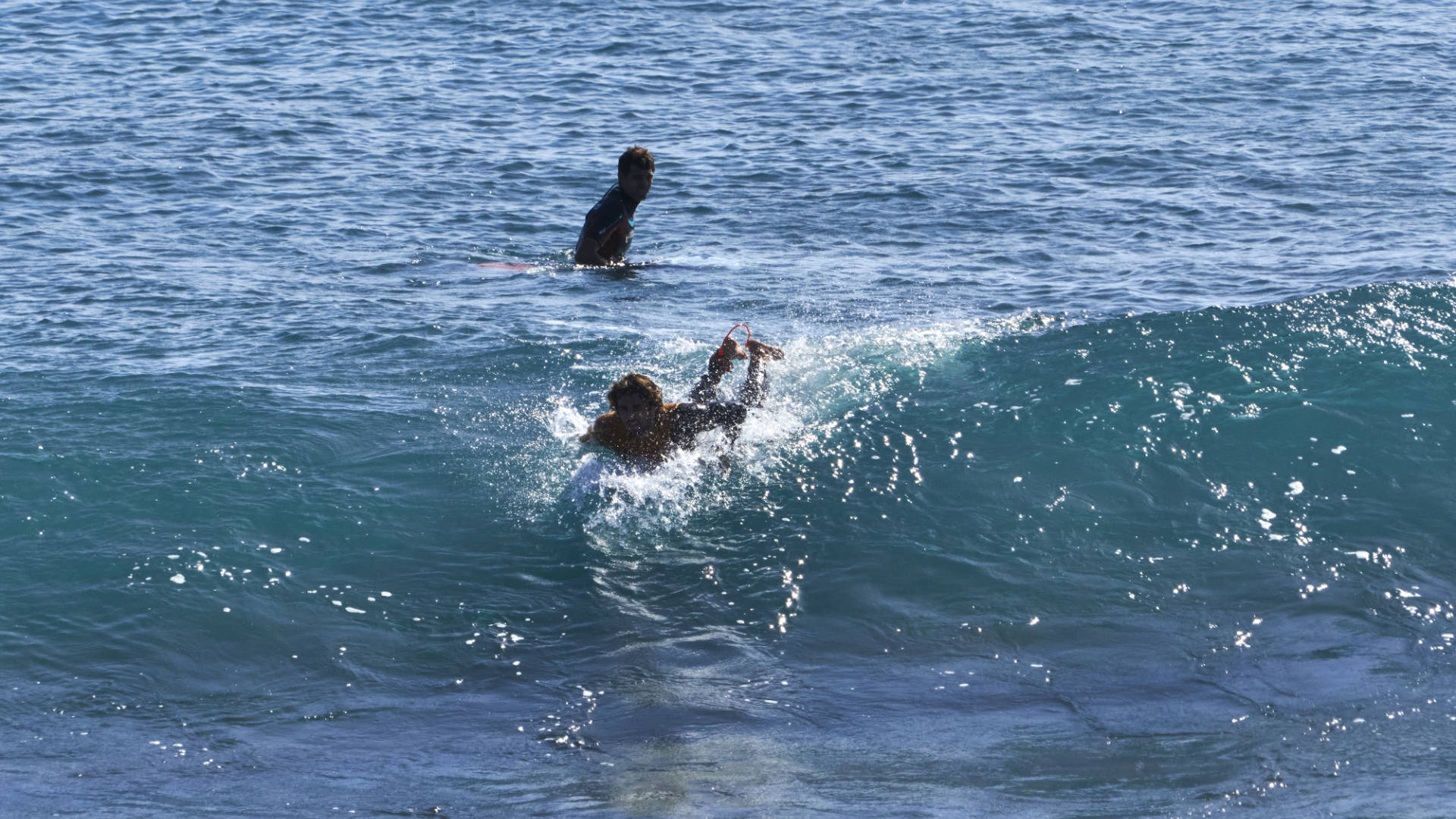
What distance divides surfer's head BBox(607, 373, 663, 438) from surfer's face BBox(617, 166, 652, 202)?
5.66 m

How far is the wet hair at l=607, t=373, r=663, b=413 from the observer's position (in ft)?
32.7

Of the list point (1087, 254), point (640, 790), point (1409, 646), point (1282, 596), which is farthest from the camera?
point (1087, 254)

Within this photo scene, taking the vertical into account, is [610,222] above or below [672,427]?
above

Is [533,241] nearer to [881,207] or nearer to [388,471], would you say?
[881,207]

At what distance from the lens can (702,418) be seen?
11.1m

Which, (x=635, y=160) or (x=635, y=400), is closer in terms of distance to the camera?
(x=635, y=400)

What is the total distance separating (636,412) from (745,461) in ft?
5.38

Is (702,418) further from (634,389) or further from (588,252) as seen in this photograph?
(588,252)

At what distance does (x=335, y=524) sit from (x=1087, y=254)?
29.9 ft

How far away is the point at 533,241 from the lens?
17.0m

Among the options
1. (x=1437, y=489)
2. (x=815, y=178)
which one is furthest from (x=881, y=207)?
(x=1437, y=489)

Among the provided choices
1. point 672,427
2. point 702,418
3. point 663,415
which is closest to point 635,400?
point 663,415

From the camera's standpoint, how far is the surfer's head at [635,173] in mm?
15234

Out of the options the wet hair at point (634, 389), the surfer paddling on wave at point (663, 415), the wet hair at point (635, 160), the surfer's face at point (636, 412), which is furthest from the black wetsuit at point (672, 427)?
the wet hair at point (635, 160)
